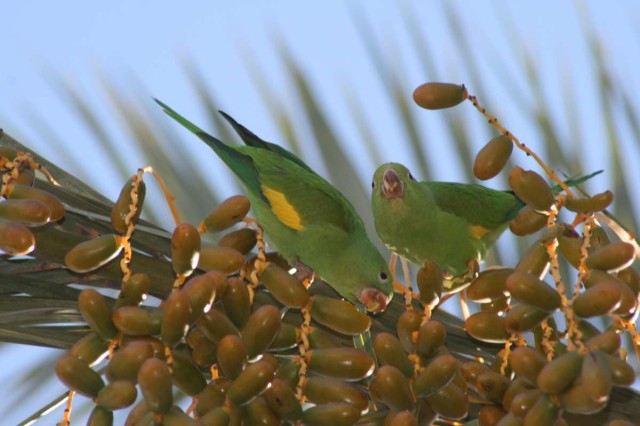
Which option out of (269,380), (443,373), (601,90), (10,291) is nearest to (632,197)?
(601,90)

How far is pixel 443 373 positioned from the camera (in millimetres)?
1525

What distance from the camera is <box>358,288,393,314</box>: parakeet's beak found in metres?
1.98

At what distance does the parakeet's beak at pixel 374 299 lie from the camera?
1.98 m

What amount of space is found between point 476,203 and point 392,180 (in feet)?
0.63

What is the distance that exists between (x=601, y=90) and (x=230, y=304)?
4.33 ft

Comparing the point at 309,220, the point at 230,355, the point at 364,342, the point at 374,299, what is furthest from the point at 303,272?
the point at 230,355

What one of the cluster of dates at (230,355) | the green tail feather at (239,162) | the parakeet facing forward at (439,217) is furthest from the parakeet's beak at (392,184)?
the cluster of dates at (230,355)

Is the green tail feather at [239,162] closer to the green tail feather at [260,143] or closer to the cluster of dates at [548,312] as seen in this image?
the green tail feather at [260,143]

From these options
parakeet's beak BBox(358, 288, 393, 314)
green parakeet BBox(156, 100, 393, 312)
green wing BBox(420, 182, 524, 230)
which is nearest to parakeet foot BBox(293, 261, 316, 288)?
green parakeet BBox(156, 100, 393, 312)

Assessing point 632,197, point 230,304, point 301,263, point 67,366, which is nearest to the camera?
point 67,366

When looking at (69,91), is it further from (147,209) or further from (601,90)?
(601,90)

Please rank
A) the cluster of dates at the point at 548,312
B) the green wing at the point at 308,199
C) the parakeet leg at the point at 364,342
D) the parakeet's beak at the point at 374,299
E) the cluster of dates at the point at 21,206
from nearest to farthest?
the cluster of dates at the point at 548,312, the cluster of dates at the point at 21,206, the parakeet leg at the point at 364,342, the parakeet's beak at the point at 374,299, the green wing at the point at 308,199

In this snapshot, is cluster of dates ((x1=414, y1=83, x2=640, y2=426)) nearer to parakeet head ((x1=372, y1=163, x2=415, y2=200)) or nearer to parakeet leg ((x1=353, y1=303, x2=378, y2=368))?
parakeet leg ((x1=353, y1=303, x2=378, y2=368))

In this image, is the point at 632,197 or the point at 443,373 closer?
the point at 443,373
